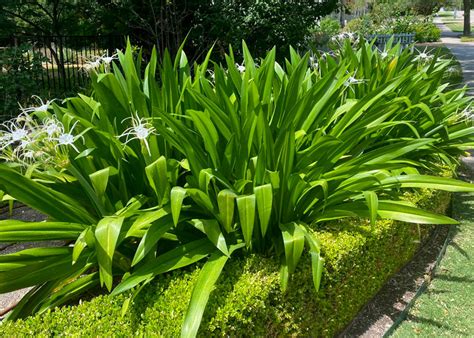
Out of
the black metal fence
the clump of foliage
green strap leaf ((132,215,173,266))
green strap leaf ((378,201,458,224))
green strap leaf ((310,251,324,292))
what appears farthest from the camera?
the black metal fence

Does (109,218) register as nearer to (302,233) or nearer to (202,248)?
(202,248)

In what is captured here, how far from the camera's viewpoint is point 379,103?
3254mm

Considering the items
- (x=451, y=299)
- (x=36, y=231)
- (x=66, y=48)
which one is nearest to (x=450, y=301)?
(x=451, y=299)

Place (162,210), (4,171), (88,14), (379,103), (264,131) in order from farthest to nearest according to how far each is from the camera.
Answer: (88,14) → (379,103) → (264,131) → (162,210) → (4,171)

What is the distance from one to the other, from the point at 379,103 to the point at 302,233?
137 cm

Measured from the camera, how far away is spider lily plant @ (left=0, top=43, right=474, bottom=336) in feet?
7.21

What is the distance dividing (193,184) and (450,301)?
180 centimetres

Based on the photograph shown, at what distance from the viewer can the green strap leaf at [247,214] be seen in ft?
7.16

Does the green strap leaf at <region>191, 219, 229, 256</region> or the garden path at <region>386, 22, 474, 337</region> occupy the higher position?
the green strap leaf at <region>191, 219, 229, 256</region>

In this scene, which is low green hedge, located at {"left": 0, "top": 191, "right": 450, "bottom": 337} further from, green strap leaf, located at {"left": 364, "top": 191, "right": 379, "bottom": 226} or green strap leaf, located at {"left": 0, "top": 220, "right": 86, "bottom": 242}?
green strap leaf, located at {"left": 0, "top": 220, "right": 86, "bottom": 242}

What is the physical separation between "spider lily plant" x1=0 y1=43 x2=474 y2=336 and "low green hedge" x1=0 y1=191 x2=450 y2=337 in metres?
0.09

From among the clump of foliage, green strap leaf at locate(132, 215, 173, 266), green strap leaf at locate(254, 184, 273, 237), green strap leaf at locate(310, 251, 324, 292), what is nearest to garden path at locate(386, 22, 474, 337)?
green strap leaf at locate(310, 251, 324, 292)

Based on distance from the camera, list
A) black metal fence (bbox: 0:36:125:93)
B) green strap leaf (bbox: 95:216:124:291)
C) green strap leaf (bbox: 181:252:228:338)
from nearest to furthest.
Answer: green strap leaf (bbox: 181:252:228:338)
green strap leaf (bbox: 95:216:124:291)
black metal fence (bbox: 0:36:125:93)

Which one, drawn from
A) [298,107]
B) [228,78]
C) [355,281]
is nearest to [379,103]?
[298,107]
